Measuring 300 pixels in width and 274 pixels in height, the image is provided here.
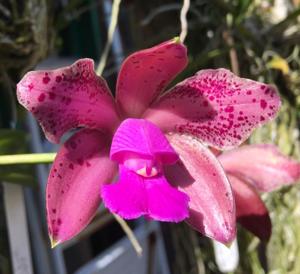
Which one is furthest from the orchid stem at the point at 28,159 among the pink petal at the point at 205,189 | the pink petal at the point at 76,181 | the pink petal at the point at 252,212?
the pink petal at the point at 252,212

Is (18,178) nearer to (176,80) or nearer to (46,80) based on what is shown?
(46,80)

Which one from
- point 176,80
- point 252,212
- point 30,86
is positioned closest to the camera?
point 30,86

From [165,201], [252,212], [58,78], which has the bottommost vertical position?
[252,212]

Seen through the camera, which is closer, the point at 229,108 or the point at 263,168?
the point at 229,108

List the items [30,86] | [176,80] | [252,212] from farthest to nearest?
[176,80] → [252,212] → [30,86]

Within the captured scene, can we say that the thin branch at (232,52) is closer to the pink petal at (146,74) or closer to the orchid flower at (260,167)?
the orchid flower at (260,167)

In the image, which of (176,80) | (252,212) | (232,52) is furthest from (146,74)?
(232,52)

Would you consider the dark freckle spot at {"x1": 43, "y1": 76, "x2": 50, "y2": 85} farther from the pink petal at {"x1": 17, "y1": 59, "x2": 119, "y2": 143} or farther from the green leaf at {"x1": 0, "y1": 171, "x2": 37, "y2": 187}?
the green leaf at {"x1": 0, "y1": 171, "x2": 37, "y2": 187}
